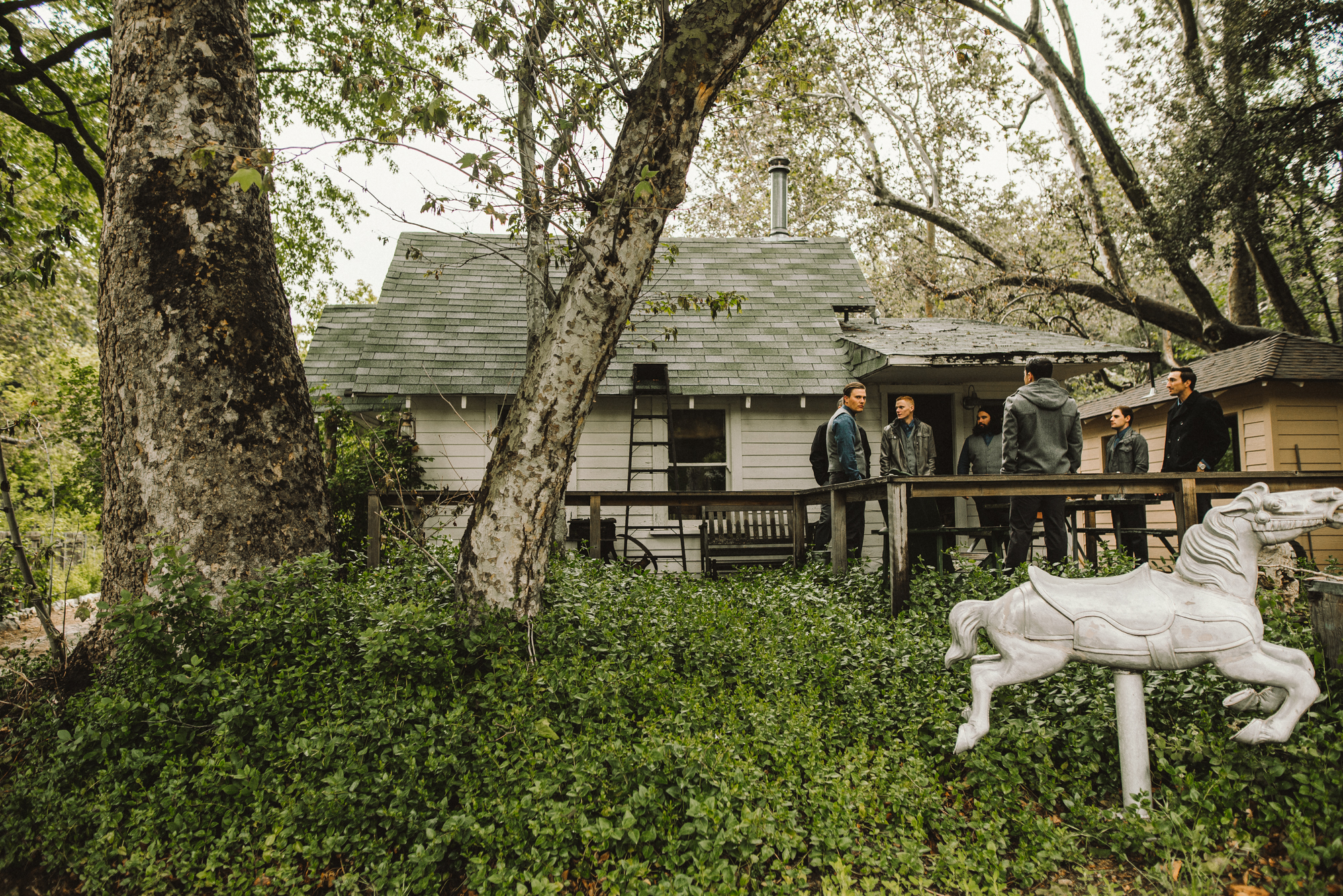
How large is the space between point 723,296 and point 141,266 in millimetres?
3889

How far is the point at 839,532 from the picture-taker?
21.7 feet

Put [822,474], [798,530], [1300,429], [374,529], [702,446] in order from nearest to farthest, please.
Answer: [374,529] < [798,530] < [822,474] < [702,446] < [1300,429]

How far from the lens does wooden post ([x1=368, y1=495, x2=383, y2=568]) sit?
20.5 feet

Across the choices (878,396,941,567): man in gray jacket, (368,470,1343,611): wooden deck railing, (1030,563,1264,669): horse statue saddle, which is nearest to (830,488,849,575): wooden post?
(368,470,1343,611): wooden deck railing

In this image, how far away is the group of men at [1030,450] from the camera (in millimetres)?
6395

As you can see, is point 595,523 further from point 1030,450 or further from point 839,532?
point 1030,450

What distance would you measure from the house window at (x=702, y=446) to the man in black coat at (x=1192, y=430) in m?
5.67

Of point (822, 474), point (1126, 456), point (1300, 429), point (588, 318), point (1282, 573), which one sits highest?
point (588, 318)

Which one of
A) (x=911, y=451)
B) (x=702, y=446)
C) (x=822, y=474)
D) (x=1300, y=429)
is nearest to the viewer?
(x=911, y=451)

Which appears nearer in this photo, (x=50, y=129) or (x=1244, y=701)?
(x=1244, y=701)

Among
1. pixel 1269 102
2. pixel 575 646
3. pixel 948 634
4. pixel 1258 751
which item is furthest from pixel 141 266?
pixel 1269 102

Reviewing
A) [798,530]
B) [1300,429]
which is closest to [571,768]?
[798,530]

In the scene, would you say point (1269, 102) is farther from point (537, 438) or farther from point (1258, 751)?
point (537, 438)

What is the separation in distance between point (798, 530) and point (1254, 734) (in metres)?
5.07
